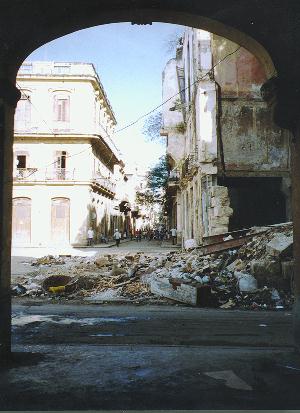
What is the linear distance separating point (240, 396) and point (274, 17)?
145 inches

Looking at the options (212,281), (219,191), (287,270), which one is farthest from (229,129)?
(287,270)

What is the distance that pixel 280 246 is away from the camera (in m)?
9.83

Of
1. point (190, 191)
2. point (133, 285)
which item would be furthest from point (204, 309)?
point (190, 191)

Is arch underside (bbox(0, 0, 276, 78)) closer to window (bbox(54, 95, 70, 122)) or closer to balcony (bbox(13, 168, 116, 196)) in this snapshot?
balcony (bbox(13, 168, 116, 196))

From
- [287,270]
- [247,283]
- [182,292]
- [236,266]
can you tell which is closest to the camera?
[182,292]

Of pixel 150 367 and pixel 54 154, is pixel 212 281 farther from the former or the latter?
pixel 54 154

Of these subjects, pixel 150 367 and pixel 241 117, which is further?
pixel 241 117

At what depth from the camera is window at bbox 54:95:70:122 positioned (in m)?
32.8

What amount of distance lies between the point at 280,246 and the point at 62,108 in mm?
26615

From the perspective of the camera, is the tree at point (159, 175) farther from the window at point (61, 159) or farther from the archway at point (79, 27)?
the archway at point (79, 27)

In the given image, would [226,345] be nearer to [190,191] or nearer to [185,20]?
[185,20]

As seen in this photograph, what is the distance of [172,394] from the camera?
3268 mm

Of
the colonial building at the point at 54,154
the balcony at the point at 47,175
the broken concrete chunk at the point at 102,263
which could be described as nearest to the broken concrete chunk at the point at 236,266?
the broken concrete chunk at the point at 102,263

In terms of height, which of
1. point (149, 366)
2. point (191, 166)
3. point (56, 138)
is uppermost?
point (56, 138)
